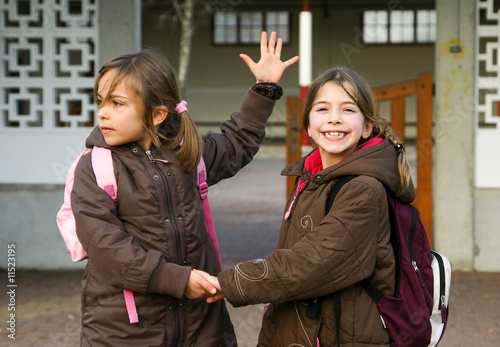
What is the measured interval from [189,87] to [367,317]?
70.7ft

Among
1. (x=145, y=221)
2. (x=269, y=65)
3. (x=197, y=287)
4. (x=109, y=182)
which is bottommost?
(x=197, y=287)

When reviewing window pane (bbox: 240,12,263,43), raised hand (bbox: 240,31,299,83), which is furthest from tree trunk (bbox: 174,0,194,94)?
raised hand (bbox: 240,31,299,83)

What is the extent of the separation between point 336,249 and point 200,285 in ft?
1.59

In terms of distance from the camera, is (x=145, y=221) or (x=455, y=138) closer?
(x=145, y=221)

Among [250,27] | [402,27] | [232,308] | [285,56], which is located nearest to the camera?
[232,308]

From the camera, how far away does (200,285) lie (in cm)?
240

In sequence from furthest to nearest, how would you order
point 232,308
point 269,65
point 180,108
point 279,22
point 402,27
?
point 279,22 < point 402,27 < point 232,308 < point 269,65 < point 180,108

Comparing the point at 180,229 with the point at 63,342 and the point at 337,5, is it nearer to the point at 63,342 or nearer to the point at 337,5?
the point at 63,342

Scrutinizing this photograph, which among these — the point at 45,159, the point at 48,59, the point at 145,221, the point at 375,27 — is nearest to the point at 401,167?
the point at 145,221

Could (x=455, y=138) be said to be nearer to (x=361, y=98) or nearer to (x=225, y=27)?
(x=361, y=98)

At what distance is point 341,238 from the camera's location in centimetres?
228

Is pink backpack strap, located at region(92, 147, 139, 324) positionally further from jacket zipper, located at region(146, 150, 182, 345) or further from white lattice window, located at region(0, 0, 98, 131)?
white lattice window, located at region(0, 0, 98, 131)

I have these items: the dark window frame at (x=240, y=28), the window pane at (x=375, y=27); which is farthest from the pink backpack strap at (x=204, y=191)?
the window pane at (x=375, y=27)

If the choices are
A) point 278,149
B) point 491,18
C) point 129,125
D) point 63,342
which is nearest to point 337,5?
point 278,149
